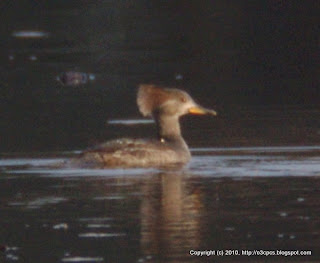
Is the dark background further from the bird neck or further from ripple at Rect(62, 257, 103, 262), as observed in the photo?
ripple at Rect(62, 257, 103, 262)

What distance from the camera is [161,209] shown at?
36.8 ft

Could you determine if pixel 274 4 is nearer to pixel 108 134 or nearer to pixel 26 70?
pixel 26 70

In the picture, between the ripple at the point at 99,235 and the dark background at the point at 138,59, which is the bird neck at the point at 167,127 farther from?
the ripple at the point at 99,235

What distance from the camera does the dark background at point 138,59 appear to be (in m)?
17.6

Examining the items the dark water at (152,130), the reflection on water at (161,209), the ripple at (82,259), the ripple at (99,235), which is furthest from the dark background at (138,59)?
the ripple at (82,259)

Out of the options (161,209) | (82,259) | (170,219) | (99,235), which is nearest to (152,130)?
(161,209)

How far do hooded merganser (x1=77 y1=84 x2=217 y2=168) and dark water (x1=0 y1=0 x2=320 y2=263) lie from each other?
324mm

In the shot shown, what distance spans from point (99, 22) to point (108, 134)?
13117 millimetres

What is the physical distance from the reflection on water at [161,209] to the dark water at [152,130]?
0.02 metres

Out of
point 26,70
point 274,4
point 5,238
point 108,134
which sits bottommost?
point 5,238

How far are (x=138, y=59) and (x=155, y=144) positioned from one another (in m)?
9.10

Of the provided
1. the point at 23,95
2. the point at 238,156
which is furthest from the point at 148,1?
the point at 238,156

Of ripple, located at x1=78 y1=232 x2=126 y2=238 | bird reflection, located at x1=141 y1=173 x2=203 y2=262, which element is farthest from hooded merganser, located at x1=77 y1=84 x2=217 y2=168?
ripple, located at x1=78 y1=232 x2=126 y2=238

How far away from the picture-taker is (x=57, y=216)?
10.9 meters
